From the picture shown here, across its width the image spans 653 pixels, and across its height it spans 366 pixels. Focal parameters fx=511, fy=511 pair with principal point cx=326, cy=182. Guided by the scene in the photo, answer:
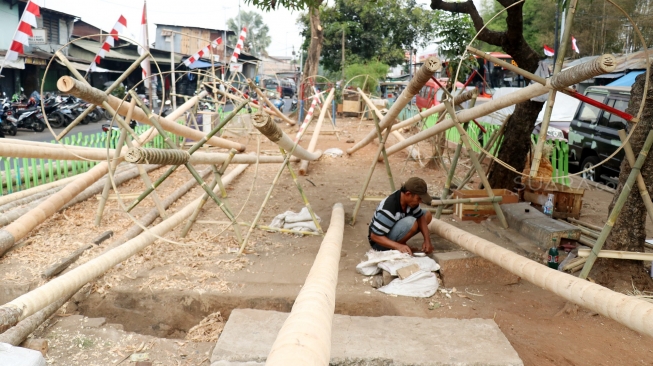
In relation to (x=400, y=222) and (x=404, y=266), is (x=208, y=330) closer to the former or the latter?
(x=404, y=266)

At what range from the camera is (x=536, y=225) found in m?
5.39

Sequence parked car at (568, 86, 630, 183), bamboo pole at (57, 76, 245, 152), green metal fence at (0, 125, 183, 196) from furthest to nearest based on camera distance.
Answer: parked car at (568, 86, 630, 183) < green metal fence at (0, 125, 183, 196) < bamboo pole at (57, 76, 245, 152)

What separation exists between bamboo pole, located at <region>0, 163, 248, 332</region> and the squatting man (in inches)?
82.4

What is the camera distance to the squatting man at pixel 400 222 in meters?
4.90

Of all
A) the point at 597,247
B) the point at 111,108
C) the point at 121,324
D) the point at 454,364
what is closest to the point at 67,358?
the point at 121,324

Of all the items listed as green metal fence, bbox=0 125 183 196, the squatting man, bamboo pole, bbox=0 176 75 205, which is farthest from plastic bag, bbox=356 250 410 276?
bamboo pole, bbox=0 176 75 205

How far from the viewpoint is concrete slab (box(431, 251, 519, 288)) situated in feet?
15.1

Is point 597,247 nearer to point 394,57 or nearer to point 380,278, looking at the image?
point 380,278

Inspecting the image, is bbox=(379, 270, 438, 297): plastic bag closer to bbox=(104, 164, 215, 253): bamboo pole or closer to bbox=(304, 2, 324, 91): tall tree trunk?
bbox=(104, 164, 215, 253): bamboo pole

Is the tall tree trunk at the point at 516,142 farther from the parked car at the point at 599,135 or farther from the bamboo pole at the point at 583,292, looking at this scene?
the bamboo pole at the point at 583,292

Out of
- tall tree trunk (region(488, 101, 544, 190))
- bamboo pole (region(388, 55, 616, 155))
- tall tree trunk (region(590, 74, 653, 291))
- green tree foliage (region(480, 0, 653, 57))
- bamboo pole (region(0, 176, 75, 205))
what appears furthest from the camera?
green tree foliage (region(480, 0, 653, 57))

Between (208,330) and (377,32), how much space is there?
24.7 metres

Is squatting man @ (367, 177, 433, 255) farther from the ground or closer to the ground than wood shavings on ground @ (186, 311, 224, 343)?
farther from the ground

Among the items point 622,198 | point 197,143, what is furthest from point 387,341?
point 197,143
